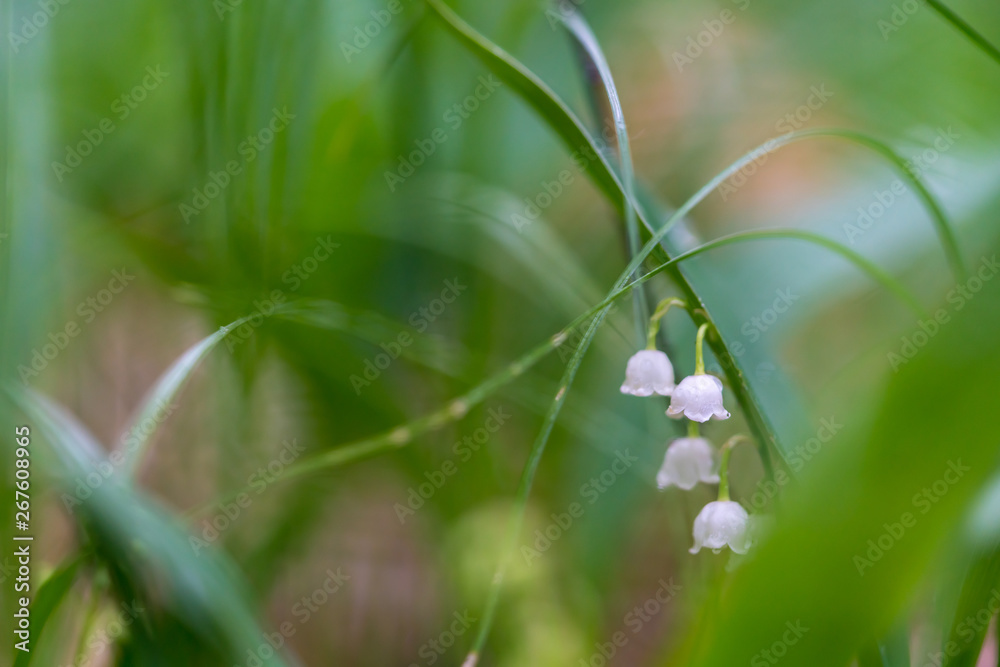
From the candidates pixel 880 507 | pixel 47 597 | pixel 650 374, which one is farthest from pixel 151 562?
pixel 880 507

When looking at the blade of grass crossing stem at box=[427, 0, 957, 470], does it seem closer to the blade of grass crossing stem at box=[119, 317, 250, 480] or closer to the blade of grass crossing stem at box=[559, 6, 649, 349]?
the blade of grass crossing stem at box=[559, 6, 649, 349]

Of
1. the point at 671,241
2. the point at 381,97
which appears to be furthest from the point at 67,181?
the point at 671,241

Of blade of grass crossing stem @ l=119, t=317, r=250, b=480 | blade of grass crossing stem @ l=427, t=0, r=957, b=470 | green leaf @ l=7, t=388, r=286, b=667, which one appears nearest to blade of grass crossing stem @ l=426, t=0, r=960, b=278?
blade of grass crossing stem @ l=427, t=0, r=957, b=470

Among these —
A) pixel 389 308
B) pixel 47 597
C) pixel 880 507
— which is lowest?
pixel 47 597

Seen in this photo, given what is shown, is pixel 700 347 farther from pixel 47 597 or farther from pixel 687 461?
pixel 47 597

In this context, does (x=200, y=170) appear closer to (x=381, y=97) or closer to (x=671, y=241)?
(x=381, y=97)

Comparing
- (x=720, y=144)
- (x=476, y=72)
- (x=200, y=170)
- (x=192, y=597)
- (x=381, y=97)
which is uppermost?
(x=720, y=144)

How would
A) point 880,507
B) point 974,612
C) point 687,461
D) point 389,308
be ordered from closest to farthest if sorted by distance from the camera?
point 880,507
point 974,612
point 687,461
point 389,308
